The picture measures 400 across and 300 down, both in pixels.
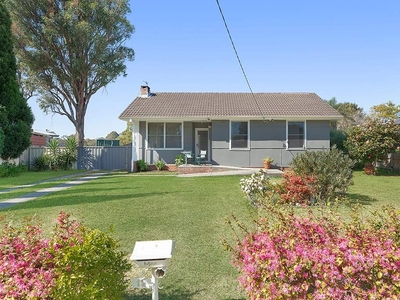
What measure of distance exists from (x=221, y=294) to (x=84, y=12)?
2438cm

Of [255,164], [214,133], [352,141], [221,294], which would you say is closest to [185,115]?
[214,133]

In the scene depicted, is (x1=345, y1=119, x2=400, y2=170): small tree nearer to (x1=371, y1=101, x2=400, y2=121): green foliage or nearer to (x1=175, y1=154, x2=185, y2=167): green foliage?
(x1=175, y1=154, x2=185, y2=167): green foliage

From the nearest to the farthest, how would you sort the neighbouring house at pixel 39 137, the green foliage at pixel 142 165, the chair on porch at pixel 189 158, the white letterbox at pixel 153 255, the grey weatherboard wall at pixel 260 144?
1. the white letterbox at pixel 153 255
2. the chair on porch at pixel 189 158
3. the green foliage at pixel 142 165
4. the grey weatherboard wall at pixel 260 144
5. the neighbouring house at pixel 39 137

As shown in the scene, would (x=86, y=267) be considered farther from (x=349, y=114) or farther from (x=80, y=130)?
(x=349, y=114)

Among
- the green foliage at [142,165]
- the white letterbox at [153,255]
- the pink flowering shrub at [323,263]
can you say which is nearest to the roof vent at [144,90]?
the green foliage at [142,165]

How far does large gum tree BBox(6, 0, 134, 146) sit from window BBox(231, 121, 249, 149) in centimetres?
1213

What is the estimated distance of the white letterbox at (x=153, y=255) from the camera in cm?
259

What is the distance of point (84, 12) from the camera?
880 inches

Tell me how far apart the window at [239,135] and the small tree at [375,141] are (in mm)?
6356

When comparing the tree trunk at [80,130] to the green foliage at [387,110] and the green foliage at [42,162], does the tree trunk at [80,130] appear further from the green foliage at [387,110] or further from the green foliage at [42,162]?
the green foliage at [387,110]

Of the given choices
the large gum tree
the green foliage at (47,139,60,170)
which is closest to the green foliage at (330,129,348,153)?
the large gum tree

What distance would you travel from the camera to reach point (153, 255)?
8.63ft

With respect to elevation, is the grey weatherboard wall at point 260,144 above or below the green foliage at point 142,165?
above

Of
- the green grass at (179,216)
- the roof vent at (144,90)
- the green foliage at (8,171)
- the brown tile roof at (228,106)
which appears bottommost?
the green grass at (179,216)
